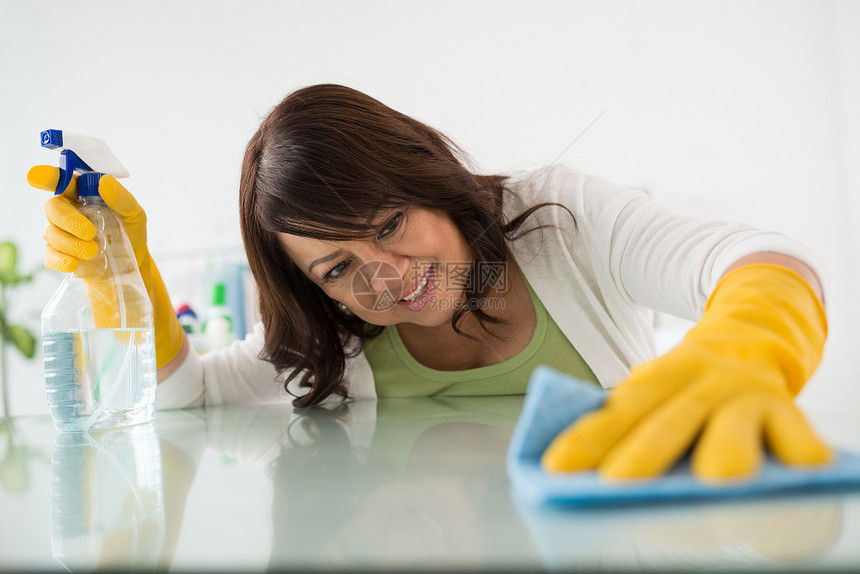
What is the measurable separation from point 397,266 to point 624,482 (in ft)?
1.74

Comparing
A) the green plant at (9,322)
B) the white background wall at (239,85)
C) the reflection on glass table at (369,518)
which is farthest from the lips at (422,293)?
the green plant at (9,322)

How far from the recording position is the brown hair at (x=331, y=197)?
0.71m

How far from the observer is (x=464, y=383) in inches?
34.3

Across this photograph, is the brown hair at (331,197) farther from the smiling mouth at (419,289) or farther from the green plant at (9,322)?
the green plant at (9,322)

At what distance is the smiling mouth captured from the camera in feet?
2.60

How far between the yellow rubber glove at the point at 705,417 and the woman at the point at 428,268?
0.05m

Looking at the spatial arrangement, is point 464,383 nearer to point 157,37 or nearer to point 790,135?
point 157,37

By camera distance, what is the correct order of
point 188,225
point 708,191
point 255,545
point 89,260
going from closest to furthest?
1. point 255,545
2. point 89,260
3. point 188,225
4. point 708,191

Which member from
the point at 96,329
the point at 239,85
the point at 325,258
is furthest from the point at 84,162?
the point at 239,85

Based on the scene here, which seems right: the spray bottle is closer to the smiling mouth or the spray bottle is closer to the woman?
the woman

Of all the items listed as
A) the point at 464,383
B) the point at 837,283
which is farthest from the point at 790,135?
the point at 464,383

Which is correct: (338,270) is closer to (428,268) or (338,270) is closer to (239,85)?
(428,268)

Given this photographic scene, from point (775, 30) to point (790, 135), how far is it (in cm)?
37

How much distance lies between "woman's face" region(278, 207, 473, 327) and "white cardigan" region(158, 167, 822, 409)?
120 mm
